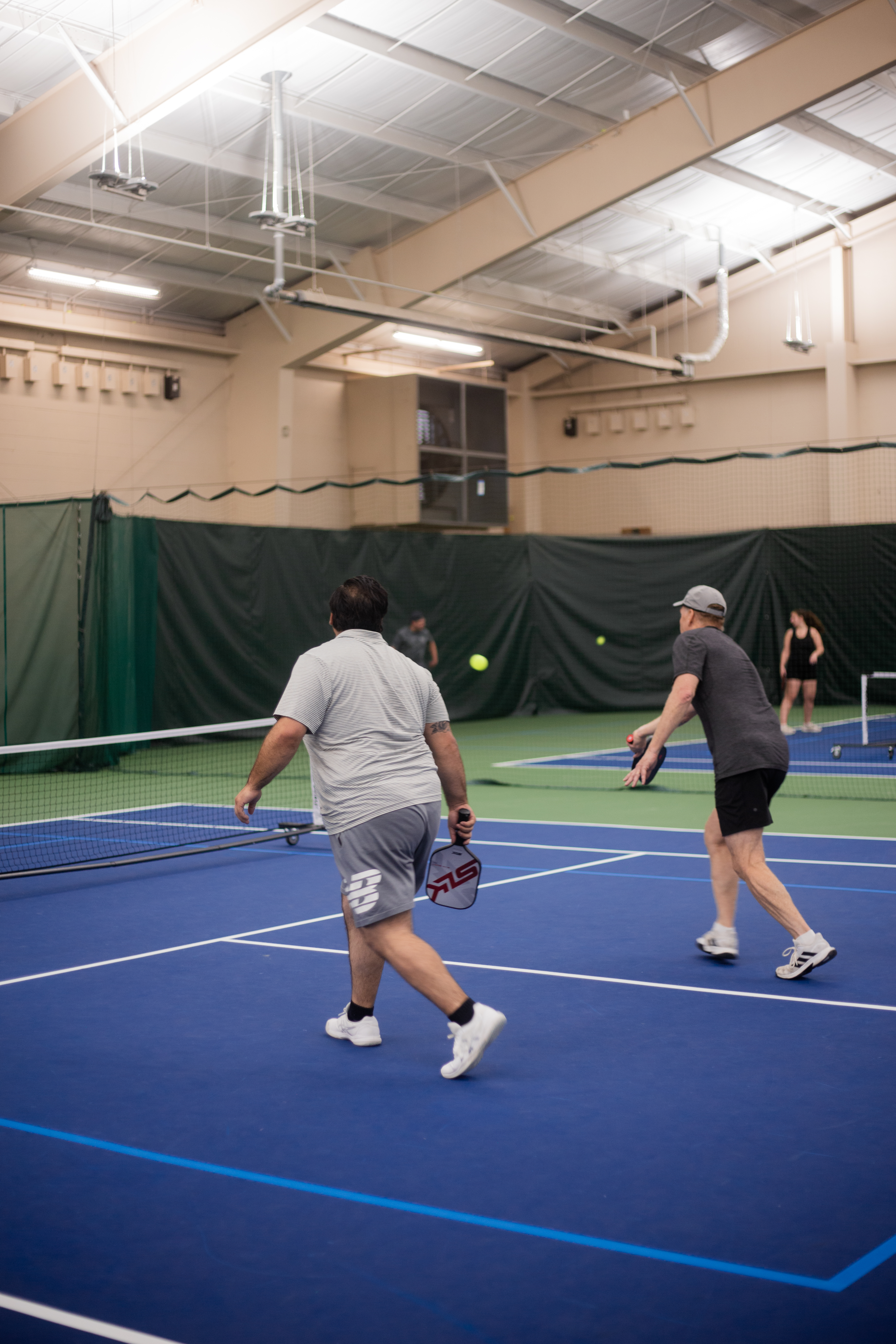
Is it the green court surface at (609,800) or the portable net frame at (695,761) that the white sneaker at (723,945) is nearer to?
the green court surface at (609,800)

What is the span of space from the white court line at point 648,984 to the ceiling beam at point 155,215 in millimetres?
12134

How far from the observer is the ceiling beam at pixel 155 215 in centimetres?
1627

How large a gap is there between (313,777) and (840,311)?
2031 cm

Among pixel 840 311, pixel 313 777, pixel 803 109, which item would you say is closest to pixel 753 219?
pixel 840 311

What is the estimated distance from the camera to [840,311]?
22.4m

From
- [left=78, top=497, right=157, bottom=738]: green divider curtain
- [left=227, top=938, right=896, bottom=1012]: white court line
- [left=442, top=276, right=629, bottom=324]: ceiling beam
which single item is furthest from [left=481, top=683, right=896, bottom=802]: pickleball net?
[left=442, top=276, right=629, bottom=324]: ceiling beam

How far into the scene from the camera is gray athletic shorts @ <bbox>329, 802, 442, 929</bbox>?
4.11 metres

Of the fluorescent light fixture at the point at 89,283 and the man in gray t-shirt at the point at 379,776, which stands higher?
the fluorescent light fixture at the point at 89,283

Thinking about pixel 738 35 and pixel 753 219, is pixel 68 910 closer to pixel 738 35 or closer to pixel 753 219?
pixel 738 35

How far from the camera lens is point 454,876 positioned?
15.0 ft

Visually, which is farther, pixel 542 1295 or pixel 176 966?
pixel 176 966

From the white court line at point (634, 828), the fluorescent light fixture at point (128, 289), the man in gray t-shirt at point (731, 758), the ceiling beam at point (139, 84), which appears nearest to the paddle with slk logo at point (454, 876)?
the man in gray t-shirt at point (731, 758)

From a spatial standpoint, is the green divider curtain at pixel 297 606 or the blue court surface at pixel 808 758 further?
the green divider curtain at pixel 297 606

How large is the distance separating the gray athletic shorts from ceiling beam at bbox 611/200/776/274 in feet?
53.7
